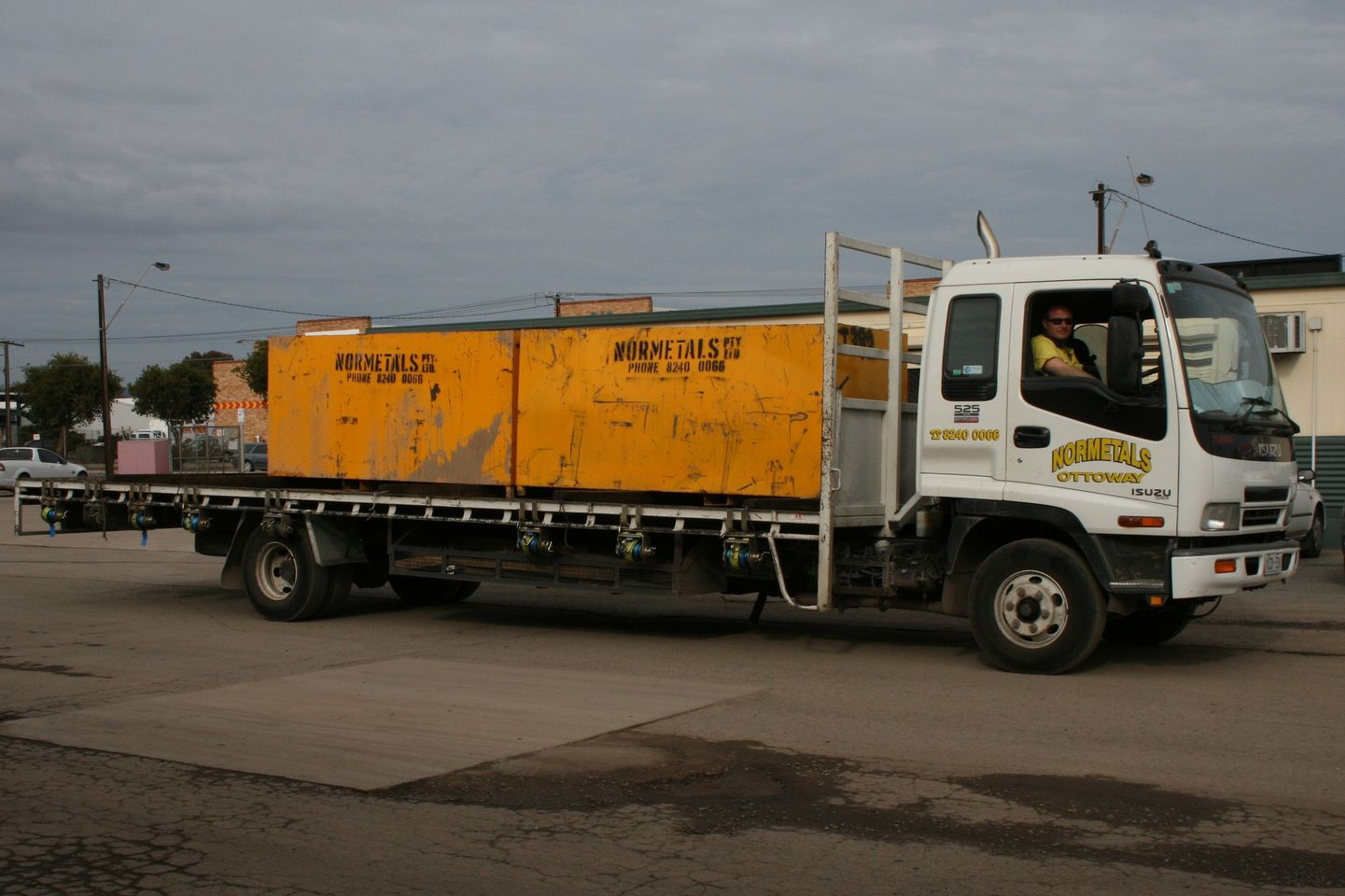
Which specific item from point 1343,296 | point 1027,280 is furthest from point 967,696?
point 1343,296

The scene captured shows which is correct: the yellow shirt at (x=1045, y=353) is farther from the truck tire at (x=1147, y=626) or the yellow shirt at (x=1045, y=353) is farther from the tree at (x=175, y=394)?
the tree at (x=175, y=394)

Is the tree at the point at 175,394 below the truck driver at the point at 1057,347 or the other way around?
the other way around

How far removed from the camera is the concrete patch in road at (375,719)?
269 inches

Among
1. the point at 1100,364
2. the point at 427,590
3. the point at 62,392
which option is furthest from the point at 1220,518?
the point at 62,392

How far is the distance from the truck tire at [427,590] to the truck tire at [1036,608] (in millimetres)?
6449

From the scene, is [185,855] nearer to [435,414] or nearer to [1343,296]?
[435,414]

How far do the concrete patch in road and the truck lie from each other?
4.99 ft

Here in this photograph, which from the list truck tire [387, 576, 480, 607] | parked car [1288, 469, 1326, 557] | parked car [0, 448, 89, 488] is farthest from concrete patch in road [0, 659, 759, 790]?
parked car [0, 448, 89, 488]

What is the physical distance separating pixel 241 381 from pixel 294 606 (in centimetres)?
6998

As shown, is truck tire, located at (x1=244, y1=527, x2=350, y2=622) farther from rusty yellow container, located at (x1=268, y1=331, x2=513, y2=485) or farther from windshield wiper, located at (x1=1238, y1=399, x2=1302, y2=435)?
windshield wiper, located at (x1=1238, y1=399, x2=1302, y2=435)

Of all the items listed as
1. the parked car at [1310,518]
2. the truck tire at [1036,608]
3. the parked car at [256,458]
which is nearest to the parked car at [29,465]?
the parked car at [256,458]

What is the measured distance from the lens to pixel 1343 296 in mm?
21797

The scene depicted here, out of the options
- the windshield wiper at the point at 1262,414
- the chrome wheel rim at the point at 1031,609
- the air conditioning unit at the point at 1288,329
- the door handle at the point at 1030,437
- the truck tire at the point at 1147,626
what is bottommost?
the truck tire at the point at 1147,626

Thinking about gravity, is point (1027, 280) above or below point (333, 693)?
above
